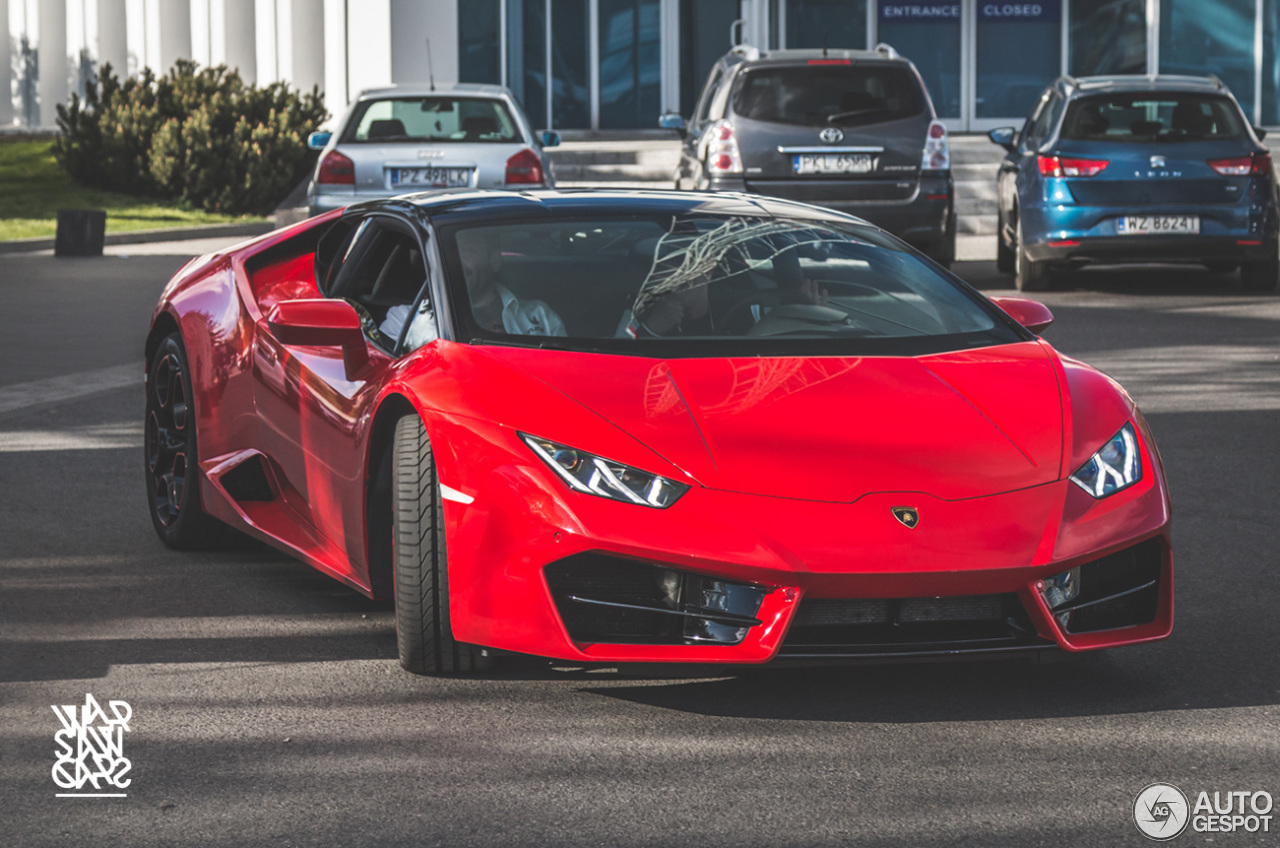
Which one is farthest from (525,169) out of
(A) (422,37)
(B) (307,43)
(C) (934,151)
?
(B) (307,43)

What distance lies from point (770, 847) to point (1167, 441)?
5113 mm

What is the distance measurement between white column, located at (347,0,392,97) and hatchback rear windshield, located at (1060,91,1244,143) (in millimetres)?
17596

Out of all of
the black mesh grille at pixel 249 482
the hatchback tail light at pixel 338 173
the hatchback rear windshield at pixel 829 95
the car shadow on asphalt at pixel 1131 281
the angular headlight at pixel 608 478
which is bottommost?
the car shadow on asphalt at pixel 1131 281

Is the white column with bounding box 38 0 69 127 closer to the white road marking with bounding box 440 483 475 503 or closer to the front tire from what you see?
the front tire

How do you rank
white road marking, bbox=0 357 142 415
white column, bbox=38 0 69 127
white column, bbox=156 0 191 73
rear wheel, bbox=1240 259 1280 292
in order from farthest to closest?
white column, bbox=38 0 69 127 < white column, bbox=156 0 191 73 < rear wheel, bbox=1240 259 1280 292 < white road marking, bbox=0 357 142 415

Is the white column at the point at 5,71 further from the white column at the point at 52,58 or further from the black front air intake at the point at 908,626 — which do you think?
the black front air intake at the point at 908,626

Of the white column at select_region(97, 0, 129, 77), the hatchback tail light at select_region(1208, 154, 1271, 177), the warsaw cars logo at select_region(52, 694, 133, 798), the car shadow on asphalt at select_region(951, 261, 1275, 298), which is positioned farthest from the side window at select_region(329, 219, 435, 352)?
the white column at select_region(97, 0, 129, 77)

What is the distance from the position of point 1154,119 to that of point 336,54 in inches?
755

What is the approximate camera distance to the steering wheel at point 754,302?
4.97 metres

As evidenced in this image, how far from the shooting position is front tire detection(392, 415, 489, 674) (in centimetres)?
431

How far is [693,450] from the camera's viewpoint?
13.4ft

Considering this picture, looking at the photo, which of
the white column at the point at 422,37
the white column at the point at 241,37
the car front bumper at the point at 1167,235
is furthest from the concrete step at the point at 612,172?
the car front bumper at the point at 1167,235

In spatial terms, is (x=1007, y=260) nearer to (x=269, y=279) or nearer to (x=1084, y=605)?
(x=269, y=279)

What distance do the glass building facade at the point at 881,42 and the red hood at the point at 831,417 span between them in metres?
25.3
